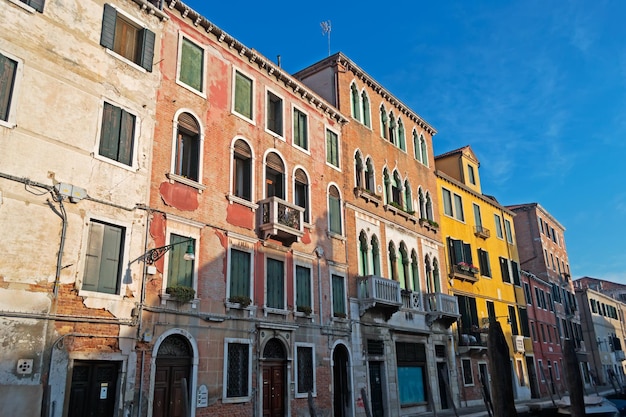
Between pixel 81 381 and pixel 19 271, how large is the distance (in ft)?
8.91

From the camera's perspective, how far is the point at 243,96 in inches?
698

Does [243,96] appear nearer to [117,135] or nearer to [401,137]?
[117,135]

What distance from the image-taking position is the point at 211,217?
15.3 metres

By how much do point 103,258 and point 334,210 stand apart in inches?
412

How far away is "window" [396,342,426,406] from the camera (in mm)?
22142

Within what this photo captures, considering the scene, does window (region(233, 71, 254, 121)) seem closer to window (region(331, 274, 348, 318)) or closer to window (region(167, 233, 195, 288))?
window (region(167, 233, 195, 288))

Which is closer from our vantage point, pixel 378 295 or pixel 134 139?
pixel 134 139

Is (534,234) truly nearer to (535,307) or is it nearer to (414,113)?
(535,307)

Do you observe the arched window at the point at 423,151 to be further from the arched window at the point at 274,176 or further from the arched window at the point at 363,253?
the arched window at the point at 274,176

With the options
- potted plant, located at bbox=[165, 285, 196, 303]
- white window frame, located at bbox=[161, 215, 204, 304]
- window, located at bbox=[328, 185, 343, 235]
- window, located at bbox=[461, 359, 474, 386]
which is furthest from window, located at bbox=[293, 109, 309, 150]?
window, located at bbox=[461, 359, 474, 386]

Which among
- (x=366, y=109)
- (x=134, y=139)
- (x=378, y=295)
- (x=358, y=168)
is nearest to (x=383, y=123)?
(x=366, y=109)

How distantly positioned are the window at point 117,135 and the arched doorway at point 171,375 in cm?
477

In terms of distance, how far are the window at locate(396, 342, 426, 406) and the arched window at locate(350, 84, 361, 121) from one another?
1022 cm

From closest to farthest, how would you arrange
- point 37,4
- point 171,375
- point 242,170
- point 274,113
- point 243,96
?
point 37,4, point 171,375, point 242,170, point 243,96, point 274,113
